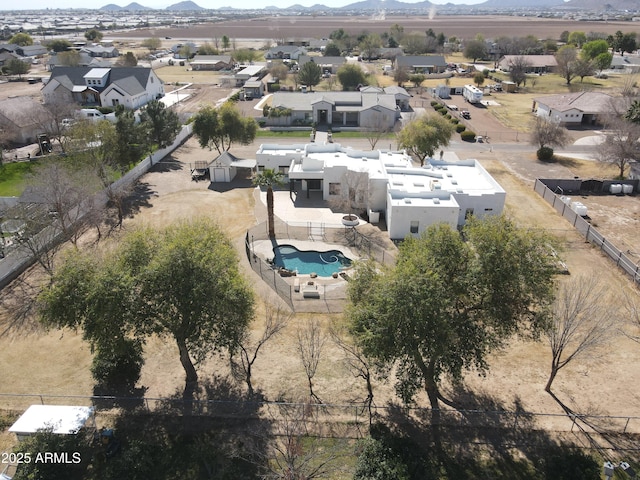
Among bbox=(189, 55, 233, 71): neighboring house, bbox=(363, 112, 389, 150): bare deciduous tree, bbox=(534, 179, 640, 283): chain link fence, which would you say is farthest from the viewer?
bbox=(189, 55, 233, 71): neighboring house

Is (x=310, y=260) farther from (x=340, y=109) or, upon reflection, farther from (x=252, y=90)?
(x=252, y=90)

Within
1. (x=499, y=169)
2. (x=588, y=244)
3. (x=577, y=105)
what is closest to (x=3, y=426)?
(x=588, y=244)

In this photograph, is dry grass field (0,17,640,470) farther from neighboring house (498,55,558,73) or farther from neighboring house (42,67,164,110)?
neighboring house (498,55,558,73)

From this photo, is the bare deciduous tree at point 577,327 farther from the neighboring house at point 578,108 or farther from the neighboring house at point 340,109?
the neighboring house at point 578,108

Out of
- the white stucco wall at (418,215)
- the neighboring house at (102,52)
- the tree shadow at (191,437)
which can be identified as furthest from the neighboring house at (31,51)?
the tree shadow at (191,437)

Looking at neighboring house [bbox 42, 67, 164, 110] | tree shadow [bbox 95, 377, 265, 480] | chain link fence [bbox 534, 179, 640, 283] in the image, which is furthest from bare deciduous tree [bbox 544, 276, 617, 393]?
neighboring house [bbox 42, 67, 164, 110]

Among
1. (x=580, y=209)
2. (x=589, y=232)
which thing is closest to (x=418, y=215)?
(x=589, y=232)
